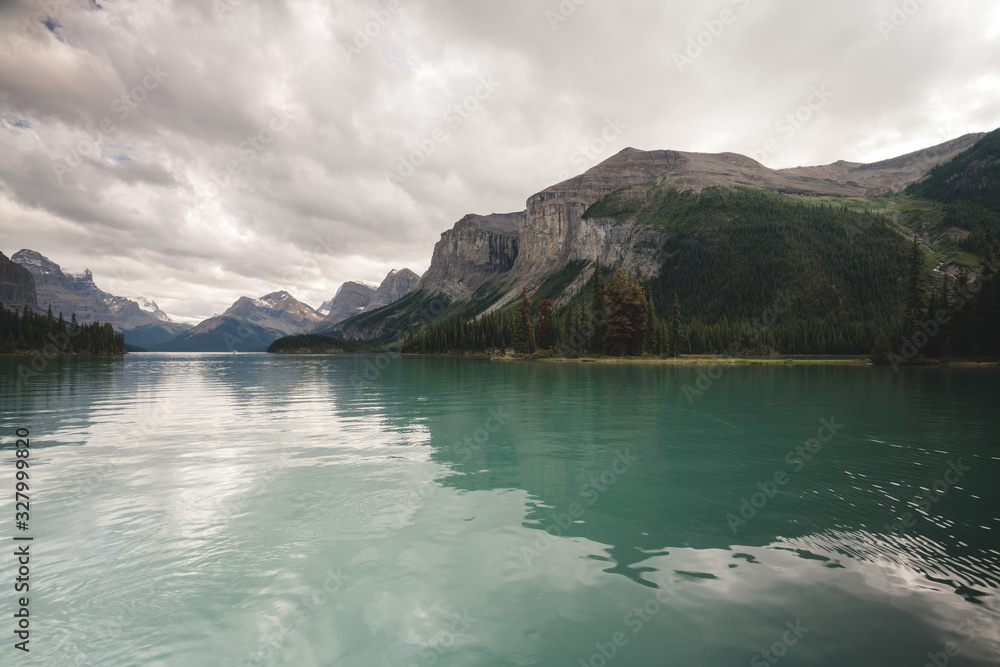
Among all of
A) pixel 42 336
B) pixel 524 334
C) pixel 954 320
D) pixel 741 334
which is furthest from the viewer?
pixel 741 334

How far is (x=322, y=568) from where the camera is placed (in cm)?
1108

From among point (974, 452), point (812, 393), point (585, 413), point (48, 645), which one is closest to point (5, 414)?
point (48, 645)

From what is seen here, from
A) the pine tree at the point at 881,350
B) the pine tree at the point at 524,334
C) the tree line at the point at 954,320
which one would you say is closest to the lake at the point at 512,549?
the pine tree at the point at 881,350

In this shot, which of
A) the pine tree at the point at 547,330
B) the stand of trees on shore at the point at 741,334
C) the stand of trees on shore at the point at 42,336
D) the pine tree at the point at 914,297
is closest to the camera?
the stand of trees on shore at the point at 741,334

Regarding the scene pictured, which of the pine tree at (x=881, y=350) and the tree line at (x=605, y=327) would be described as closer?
the pine tree at (x=881, y=350)

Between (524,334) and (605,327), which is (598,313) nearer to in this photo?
(605,327)

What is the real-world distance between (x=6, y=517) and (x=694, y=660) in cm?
2092

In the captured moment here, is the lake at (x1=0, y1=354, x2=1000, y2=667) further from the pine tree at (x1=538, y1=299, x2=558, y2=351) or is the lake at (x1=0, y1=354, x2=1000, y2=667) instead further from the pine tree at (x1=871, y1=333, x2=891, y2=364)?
the pine tree at (x1=538, y1=299, x2=558, y2=351)

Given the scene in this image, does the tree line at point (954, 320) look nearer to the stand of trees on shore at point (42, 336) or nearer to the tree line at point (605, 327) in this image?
the tree line at point (605, 327)

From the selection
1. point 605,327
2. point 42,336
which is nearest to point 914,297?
point 605,327

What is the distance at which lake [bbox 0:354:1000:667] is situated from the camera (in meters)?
8.17

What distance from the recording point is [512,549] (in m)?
12.1

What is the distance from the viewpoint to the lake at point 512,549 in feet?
26.8

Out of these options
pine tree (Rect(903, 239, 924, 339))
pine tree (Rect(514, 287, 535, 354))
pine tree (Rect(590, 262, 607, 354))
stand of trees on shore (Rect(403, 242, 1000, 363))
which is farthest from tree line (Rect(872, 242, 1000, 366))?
pine tree (Rect(514, 287, 535, 354))
